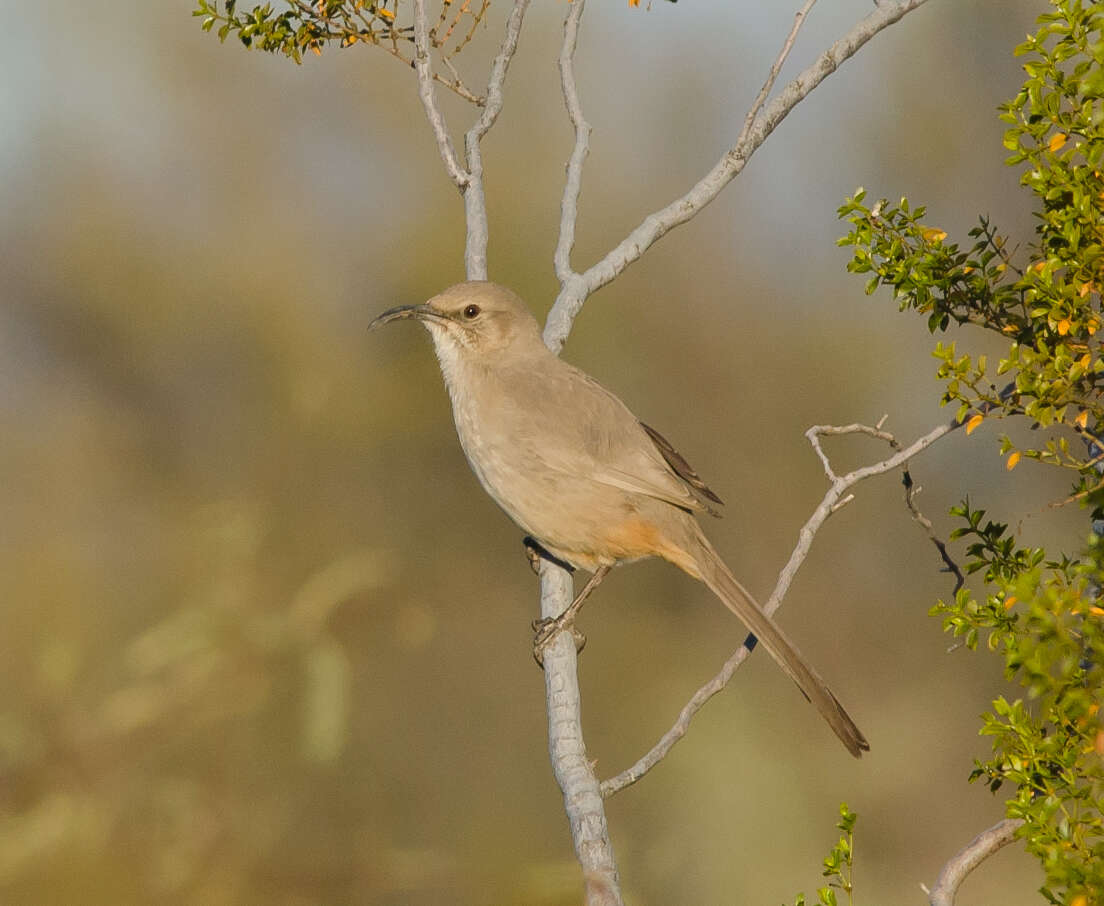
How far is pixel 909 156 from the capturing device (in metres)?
11.3

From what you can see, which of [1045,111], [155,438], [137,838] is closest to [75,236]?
[155,438]

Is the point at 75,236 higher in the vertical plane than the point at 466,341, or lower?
higher

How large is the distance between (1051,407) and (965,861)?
1.14 m

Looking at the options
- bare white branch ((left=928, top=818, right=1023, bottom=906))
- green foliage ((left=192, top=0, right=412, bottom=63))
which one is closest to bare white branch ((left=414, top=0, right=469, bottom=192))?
green foliage ((left=192, top=0, right=412, bottom=63))

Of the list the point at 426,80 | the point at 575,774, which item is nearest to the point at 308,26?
the point at 426,80

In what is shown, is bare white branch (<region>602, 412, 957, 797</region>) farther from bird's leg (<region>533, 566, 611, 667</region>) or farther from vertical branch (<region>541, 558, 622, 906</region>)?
bird's leg (<region>533, 566, 611, 667</region>)

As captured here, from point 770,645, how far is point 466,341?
1.75 m

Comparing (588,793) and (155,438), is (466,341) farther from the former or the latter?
(155,438)

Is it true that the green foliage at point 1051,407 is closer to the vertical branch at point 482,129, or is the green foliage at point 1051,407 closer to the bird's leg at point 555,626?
the bird's leg at point 555,626

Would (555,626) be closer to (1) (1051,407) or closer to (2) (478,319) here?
(2) (478,319)

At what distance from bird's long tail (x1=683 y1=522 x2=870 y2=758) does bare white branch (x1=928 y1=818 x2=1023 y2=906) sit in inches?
32.4

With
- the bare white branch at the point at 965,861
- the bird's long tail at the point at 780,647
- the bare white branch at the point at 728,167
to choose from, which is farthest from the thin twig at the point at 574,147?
the bare white branch at the point at 965,861

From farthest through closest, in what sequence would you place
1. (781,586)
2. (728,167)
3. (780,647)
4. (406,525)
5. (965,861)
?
(406,525), (728,167), (780,647), (781,586), (965,861)

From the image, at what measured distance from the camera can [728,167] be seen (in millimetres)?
4797
